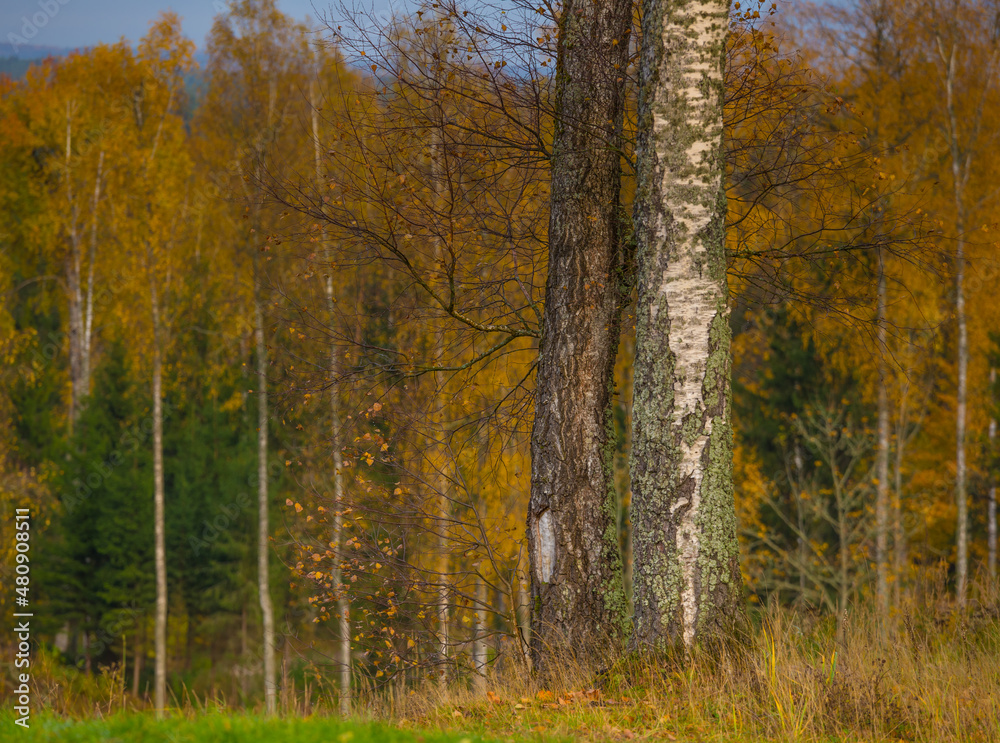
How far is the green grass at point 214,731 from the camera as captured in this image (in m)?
2.89

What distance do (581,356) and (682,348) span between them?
3.11 feet

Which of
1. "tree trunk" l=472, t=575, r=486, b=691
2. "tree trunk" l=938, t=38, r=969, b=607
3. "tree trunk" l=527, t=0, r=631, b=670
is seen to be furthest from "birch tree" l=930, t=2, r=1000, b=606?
"tree trunk" l=527, t=0, r=631, b=670

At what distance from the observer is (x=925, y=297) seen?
44.7 feet

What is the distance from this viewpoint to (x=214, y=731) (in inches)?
117

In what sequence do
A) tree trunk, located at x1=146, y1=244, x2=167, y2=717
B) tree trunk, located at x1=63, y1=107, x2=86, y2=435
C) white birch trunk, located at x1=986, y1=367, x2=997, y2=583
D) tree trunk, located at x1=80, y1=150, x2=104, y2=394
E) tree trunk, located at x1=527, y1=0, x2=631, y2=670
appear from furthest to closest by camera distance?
tree trunk, located at x1=63, y1=107, x2=86, y2=435 < tree trunk, located at x1=80, y1=150, x2=104, y2=394 < tree trunk, located at x1=146, y1=244, x2=167, y2=717 < white birch trunk, located at x1=986, y1=367, x2=997, y2=583 < tree trunk, located at x1=527, y1=0, x2=631, y2=670

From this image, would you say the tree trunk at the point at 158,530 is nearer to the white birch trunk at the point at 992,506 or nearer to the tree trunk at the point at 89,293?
the tree trunk at the point at 89,293

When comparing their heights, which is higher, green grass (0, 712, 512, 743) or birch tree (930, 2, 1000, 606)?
birch tree (930, 2, 1000, 606)

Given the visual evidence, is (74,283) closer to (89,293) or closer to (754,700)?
(89,293)

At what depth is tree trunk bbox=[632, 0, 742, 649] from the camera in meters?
4.30

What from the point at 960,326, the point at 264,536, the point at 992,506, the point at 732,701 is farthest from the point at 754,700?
the point at 992,506

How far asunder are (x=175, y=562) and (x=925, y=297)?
1899cm

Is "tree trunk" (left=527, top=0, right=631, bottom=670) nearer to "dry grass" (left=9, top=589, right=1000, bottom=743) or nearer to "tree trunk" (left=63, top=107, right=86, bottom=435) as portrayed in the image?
"dry grass" (left=9, top=589, right=1000, bottom=743)

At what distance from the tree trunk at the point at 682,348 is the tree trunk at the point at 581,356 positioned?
60 cm

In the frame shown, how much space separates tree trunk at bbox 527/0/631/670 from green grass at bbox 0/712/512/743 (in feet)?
5.98
